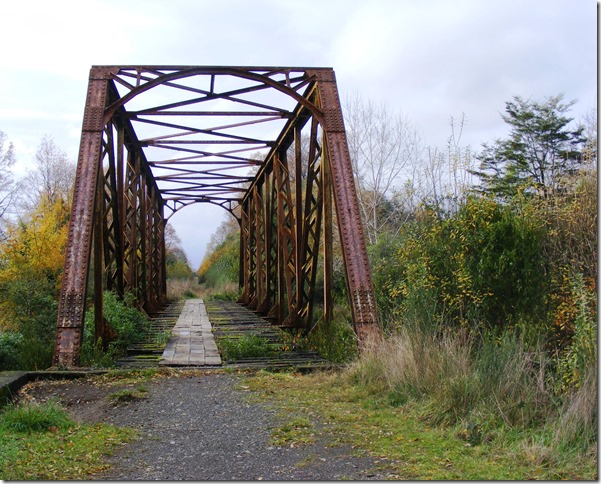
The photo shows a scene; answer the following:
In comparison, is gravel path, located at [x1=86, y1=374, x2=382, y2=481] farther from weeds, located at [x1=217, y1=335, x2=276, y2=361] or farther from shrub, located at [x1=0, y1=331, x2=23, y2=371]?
weeds, located at [x1=217, y1=335, x2=276, y2=361]

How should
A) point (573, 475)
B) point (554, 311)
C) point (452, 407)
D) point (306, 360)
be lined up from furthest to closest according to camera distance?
1. point (306, 360)
2. point (554, 311)
3. point (452, 407)
4. point (573, 475)

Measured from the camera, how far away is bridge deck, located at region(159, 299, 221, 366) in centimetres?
848

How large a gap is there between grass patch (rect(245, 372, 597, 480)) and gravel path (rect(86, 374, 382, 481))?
0.24m

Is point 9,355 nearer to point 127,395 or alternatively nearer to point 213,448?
point 127,395

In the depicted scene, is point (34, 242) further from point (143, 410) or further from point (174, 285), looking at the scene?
point (174, 285)

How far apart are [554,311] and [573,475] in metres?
4.61

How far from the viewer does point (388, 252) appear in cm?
1503

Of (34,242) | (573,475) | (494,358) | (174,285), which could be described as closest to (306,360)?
(494,358)

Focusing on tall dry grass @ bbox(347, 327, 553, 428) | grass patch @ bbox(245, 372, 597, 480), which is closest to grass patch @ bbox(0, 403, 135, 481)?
grass patch @ bbox(245, 372, 597, 480)

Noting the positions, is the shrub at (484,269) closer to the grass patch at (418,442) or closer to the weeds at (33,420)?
the grass patch at (418,442)

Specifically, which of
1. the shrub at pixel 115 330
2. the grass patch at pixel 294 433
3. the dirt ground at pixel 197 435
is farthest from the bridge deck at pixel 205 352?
the grass patch at pixel 294 433

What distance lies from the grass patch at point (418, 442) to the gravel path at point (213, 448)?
24 centimetres

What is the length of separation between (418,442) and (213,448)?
1449mm

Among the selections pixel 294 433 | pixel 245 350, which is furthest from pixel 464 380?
pixel 245 350
